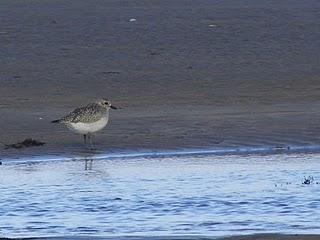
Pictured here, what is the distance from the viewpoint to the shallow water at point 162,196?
961 cm

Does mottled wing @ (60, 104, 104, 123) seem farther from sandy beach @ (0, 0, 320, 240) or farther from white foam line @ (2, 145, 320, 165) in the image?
white foam line @ (2, 145, 320, 165)

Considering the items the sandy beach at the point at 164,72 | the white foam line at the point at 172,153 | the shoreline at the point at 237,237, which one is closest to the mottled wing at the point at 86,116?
the sandy beach at the point at 164,72

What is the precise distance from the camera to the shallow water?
961 centimetres

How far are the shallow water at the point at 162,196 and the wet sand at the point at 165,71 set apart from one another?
1.14m

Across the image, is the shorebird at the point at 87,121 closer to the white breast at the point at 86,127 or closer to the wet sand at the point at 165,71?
the white breast at the point at 86,127

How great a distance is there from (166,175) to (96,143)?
2.27 metres

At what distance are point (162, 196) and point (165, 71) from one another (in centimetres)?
782

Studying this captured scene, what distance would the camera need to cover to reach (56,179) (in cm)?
1213

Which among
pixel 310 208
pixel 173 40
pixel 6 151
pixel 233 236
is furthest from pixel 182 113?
pixel 233 236

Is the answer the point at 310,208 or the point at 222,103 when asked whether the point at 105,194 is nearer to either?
the point at 310,208

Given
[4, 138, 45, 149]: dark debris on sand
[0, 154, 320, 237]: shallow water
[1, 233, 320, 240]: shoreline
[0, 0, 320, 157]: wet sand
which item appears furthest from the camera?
[0, 0, 320, 157]: wet sand

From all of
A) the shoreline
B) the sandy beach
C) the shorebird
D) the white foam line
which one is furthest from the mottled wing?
the shoreline

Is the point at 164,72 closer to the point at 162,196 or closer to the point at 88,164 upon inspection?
the point at 88,164

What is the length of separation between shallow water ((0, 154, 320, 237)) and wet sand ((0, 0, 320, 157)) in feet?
3.73
